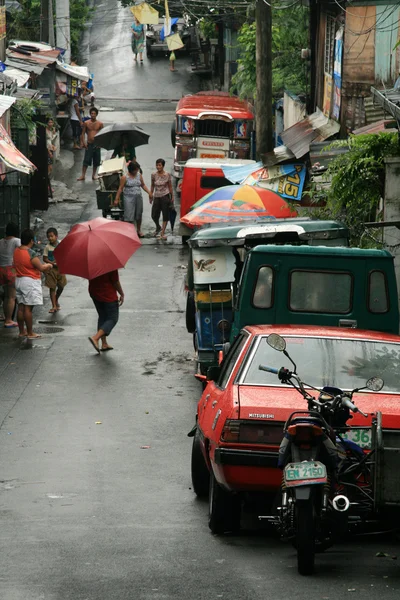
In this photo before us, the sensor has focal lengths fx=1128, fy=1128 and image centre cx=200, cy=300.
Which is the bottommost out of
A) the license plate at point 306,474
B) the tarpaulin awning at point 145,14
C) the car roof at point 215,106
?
the car roof at point 215,106

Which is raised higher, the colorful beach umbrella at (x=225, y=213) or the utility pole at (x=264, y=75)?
the utility pole at (x=264, y=75)

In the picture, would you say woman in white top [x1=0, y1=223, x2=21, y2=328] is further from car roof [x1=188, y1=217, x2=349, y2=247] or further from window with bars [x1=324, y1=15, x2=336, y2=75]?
window with bars [x1=324, y1=15, x2=336, y2=75]

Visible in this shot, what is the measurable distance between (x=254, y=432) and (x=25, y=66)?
26.6 metres

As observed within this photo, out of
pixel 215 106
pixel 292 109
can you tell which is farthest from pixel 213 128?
pixel 292 109

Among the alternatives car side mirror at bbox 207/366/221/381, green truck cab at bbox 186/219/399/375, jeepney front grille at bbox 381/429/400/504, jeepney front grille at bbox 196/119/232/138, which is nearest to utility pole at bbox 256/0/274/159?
jeepney front grille at bbox 196/119/232/138

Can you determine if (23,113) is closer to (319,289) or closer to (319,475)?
(319,289)

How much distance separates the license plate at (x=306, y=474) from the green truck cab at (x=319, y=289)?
530cm

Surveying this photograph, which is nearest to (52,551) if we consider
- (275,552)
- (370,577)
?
(275,552)

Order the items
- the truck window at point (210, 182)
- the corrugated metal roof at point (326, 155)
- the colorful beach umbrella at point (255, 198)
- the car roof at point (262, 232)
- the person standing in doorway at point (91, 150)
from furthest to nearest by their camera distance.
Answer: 1. the person standing in doorway at point (91, 150)
2. the truck window at point (210, 182)
3. the corrugated metal roof at point (326, 155)
4. the colorful beach umbrella at point (255, 198)
5. the car roof at point (262, 232)

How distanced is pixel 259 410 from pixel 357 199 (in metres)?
8.24

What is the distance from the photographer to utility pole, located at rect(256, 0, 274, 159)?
75.3 feet

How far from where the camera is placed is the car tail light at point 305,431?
286 inches

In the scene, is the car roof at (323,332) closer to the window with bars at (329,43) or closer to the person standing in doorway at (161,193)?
the window with bars at (329,43)

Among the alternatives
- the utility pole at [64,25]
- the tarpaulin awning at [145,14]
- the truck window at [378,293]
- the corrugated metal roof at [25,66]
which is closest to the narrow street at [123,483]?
the truck window at [378,293]
